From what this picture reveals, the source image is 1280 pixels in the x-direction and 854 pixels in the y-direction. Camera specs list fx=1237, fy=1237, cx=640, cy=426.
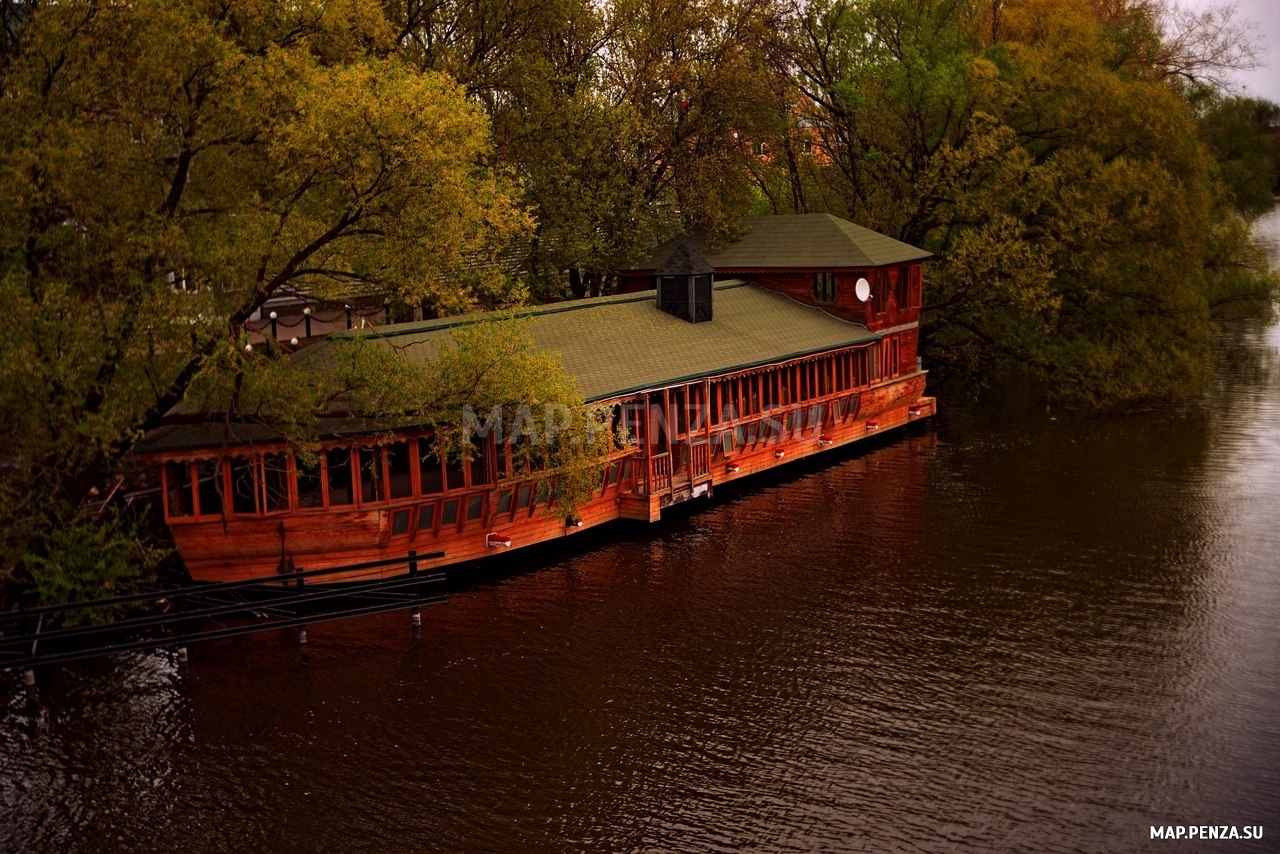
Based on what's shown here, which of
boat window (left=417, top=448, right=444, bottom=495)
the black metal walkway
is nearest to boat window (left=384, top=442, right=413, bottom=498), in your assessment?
boat window (left=417, top=448, right=444, bottom=495)

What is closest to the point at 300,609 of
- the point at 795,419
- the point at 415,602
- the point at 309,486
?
the point at 415,602

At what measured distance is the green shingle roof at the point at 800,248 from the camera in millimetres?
49156

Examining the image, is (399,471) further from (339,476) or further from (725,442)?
(725,442)

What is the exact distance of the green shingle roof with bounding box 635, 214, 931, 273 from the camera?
49.2 metres

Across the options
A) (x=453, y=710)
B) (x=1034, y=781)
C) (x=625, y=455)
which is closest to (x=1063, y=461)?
(x=625, y=455)

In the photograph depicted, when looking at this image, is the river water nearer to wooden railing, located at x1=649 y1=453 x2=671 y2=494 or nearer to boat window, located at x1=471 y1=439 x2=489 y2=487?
wooden railing, located at x1=649 y1=453 x2=671 y2=494

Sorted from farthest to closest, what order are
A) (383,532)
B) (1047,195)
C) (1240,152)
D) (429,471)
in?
(1240,152), (1047,195), (429,471), (383,532)

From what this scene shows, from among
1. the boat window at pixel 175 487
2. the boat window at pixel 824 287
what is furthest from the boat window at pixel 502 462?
the boat window at pixel 824 287

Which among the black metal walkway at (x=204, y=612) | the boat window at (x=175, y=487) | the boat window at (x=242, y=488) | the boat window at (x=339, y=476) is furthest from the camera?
the boat window at (x=339, y=476)

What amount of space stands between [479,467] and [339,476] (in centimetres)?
381

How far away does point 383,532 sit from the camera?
3103cm

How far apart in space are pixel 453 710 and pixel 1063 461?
27.9 meters

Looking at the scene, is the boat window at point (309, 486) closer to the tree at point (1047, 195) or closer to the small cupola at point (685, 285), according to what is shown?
the small cupola at point (685, 285)

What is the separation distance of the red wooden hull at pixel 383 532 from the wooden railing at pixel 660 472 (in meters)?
0.11
